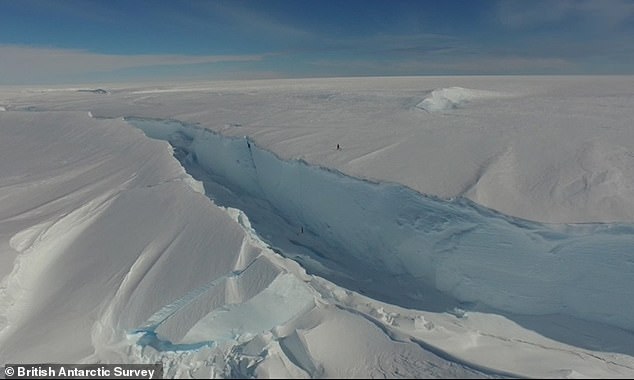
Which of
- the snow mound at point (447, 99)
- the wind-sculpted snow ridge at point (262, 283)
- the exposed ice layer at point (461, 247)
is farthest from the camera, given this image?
the snow mound at point (447, 99)

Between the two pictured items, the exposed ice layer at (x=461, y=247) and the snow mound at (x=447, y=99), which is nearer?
the exposed ice layer at (x=461, y=247)

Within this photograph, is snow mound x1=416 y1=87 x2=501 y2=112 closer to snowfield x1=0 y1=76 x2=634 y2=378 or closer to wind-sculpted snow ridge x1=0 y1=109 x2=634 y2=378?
snowfield x1=0 y1=76 x2=634 y2=378

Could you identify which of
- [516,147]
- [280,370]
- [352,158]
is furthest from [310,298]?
[516,147]

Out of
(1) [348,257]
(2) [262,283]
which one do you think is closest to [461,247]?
(1) [348,257]

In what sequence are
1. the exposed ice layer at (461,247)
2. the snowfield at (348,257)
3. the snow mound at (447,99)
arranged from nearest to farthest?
the snowfield at (348,257) < the exposed ice layer at (461,247) < the snow mound at (447,99)

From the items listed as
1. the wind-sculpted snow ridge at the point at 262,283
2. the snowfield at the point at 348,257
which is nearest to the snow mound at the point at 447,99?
the snowfield at the point at 348,257

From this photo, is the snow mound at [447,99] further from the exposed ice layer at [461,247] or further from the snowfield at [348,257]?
the exposed ice layer at [461,247]

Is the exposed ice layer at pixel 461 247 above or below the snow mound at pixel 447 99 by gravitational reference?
below

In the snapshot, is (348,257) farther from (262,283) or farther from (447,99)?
(447,99)
